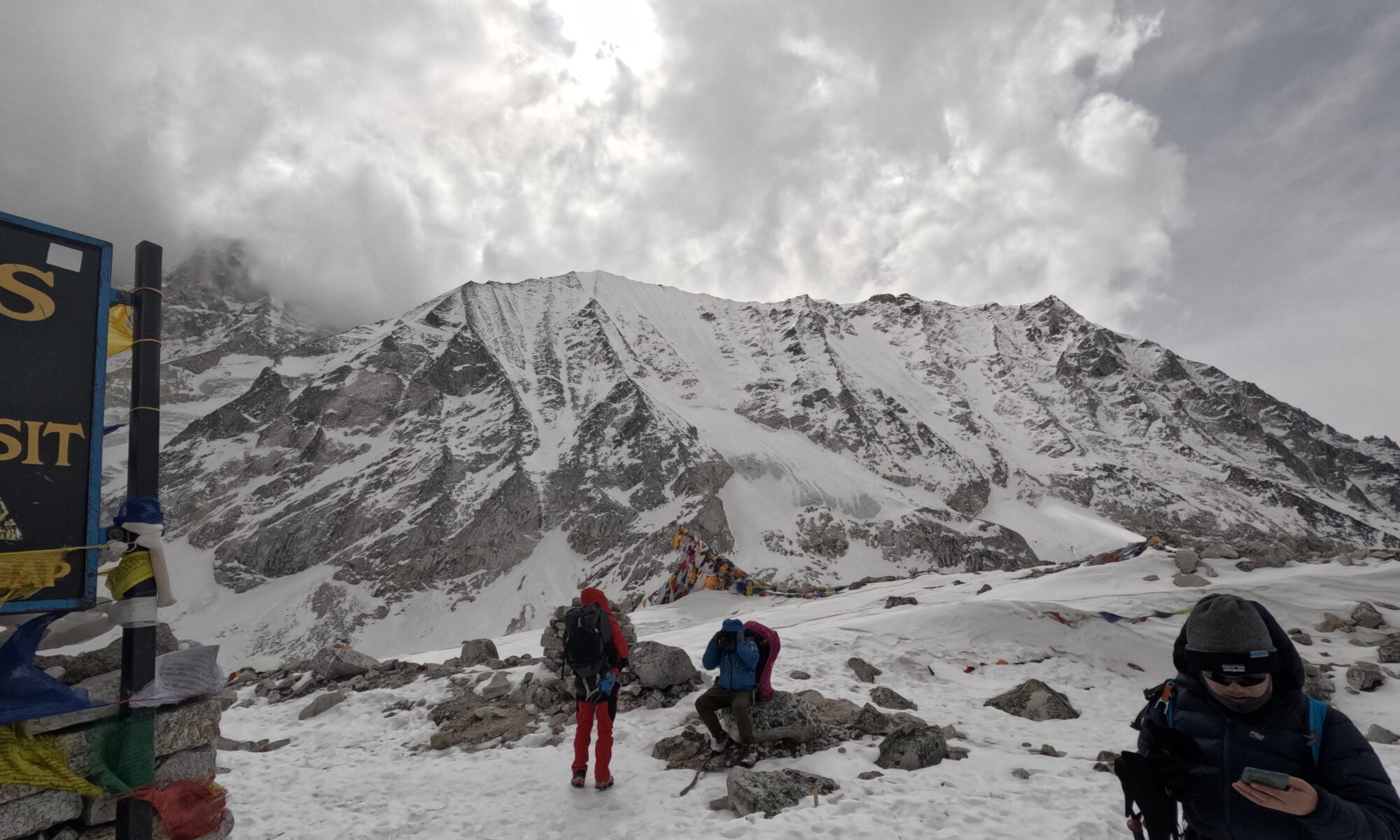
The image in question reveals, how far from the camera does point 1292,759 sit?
105 inches

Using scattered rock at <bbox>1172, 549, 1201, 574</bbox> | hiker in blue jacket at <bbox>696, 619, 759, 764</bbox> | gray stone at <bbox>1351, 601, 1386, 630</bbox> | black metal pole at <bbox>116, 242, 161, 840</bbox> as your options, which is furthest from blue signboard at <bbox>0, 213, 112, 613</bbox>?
scattered rock at <bbox>1172, 549, 1201, 574</bbox>

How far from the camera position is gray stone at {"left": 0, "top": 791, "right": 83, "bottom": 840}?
346 centimetres

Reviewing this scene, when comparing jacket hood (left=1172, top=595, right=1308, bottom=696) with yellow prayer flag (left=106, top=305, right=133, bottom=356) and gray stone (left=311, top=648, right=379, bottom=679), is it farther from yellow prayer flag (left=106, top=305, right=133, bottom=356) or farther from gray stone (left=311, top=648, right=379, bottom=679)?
gray stone (left=311, top=648, right=379, bottom=679)

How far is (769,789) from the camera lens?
6.07 m

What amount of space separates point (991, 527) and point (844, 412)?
33.7m

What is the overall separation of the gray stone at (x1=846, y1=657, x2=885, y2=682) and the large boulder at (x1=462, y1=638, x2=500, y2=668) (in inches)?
327

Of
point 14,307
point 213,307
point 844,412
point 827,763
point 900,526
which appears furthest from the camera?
point 213,307

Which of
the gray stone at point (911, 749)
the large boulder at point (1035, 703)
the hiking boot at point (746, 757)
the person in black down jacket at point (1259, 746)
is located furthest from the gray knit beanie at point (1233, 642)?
the large boulder at point (1035, 703)

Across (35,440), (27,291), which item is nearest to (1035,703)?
(35,440)

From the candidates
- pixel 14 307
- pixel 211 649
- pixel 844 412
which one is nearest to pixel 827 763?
pixel 211 649

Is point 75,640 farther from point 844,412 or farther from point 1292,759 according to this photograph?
point 844,412

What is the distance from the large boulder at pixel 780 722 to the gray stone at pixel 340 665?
357 inches

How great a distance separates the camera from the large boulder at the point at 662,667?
9938mm

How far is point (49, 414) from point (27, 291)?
805 mm
